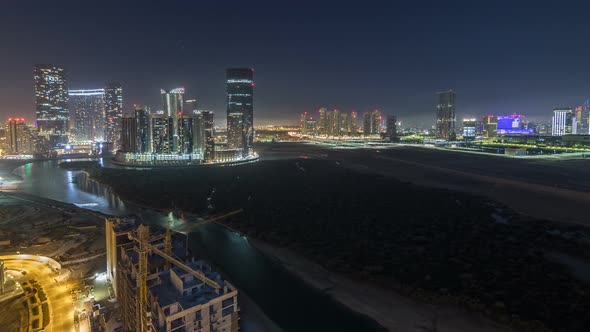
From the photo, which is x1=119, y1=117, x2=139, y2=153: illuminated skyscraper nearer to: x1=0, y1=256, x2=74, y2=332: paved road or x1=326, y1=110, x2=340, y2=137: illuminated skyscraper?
x1=0, y1=256, x2=74, y2=332: paved road

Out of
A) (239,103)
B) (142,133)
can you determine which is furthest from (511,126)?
(142,133)

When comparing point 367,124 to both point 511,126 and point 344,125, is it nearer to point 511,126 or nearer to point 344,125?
point 344,125

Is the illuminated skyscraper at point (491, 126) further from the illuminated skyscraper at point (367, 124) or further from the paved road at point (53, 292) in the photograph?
the paved road at point (53, 292)

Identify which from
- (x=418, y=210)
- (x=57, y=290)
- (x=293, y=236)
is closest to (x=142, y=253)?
(x=57, y=290)

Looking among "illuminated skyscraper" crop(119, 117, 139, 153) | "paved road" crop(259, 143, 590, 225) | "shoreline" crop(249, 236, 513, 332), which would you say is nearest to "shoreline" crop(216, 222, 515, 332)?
"shoreline" crop(249, 236, 513, 332)

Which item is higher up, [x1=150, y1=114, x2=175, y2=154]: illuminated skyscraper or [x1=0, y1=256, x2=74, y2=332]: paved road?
[x1=150, y1=114, x2=175, y2=154]: illuminated skyscraper

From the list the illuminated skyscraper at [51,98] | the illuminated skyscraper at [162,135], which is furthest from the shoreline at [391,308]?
the illuminated skyscraper at [51,98]

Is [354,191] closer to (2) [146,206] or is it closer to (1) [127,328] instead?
(2) [146,206]
